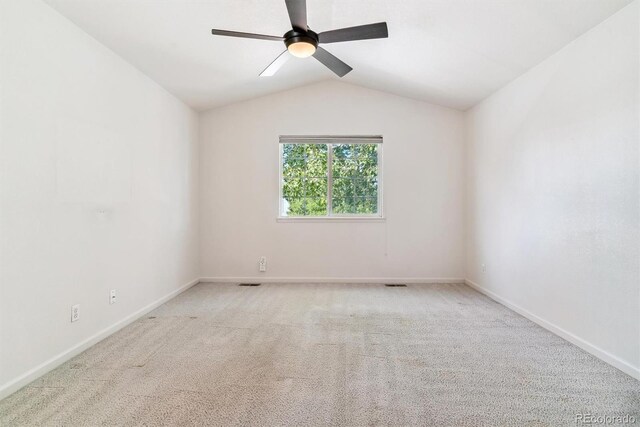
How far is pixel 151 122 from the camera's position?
3.18 meters

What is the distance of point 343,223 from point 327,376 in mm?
2606

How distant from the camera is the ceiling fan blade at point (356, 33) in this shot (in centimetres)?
199

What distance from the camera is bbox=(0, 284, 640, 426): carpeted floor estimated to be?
60.9 inches

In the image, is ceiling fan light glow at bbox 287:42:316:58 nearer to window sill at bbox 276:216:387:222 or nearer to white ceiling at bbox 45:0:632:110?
white ceiling at bbox 45:0:632:110

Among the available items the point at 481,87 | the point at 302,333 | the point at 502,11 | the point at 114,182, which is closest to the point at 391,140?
the point at 481,87

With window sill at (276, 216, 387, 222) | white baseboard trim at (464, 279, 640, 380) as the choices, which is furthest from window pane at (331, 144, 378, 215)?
white baseboard trim at (464, 279, 640, 380)

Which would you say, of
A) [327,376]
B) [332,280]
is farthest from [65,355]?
[332,280]

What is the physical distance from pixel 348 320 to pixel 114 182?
2344 millimetres

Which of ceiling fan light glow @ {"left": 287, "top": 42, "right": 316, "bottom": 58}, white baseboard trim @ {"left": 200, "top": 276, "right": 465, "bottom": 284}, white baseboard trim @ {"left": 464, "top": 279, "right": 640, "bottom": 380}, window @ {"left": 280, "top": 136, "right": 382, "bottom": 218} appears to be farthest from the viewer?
window @ {"left": 280, "top": 136, "right": 382, "bottom": 218}

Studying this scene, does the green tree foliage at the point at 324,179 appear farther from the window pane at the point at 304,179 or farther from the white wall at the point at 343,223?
the white wall at the point at 343,223

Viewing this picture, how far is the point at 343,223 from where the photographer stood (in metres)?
4.34

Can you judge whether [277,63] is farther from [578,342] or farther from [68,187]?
[578,342]

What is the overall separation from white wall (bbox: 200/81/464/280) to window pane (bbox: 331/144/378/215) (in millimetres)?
200

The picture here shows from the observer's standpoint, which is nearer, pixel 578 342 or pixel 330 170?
pixel 578 342
